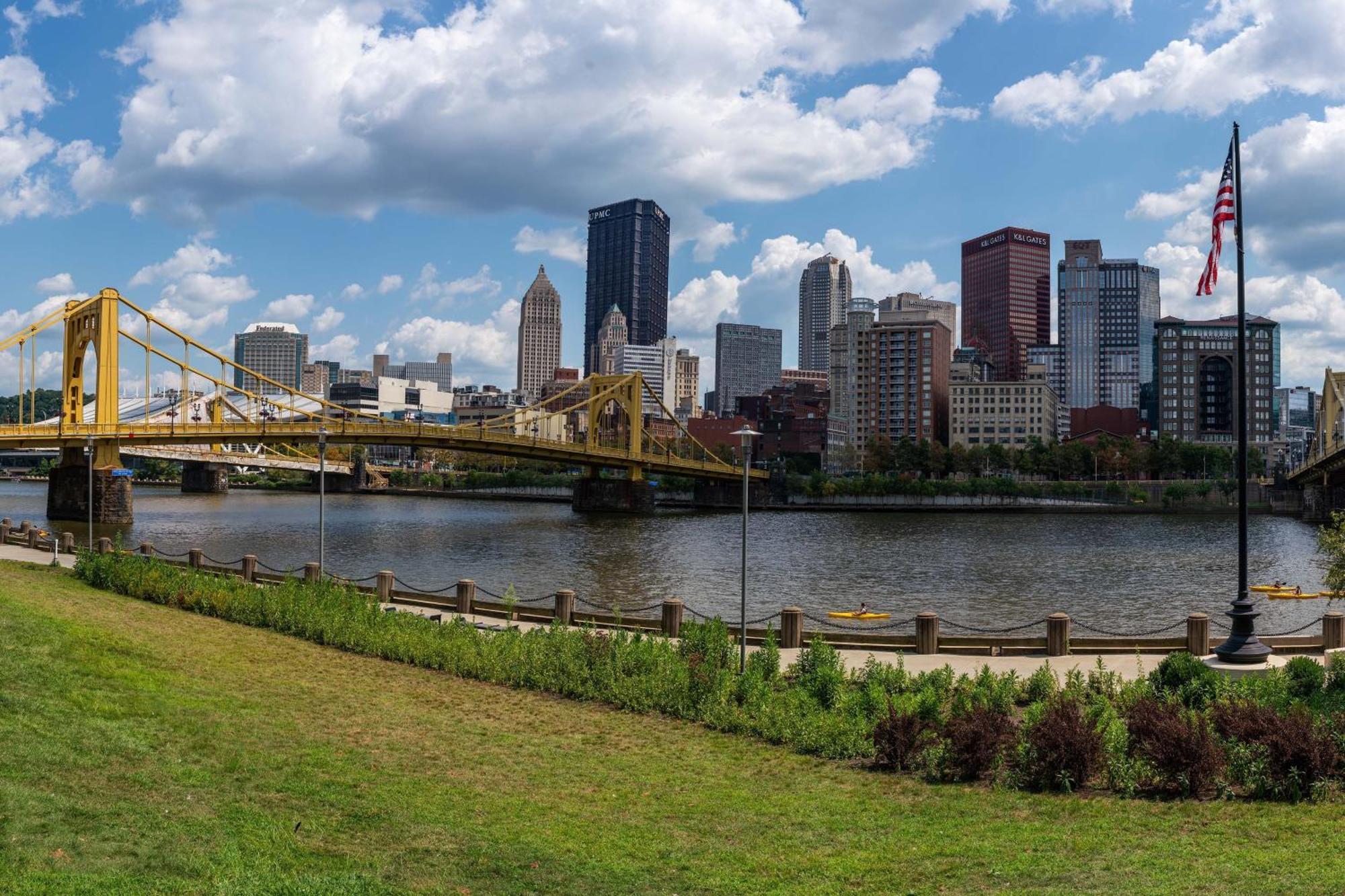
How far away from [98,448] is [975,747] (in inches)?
2729

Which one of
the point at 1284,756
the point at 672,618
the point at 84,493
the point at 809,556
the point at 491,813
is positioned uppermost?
the point at 84,493

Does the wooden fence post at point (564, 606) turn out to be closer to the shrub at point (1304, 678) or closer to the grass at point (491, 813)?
the grass at point (491, 813)

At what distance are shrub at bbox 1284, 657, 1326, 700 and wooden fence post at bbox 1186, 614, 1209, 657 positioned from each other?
14.1 ft

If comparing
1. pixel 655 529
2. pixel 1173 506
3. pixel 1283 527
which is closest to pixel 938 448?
pixel 1173 506

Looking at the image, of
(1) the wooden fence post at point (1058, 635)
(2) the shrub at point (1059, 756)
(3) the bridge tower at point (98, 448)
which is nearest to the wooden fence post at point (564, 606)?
(1) the wooden fence post at point (1058, 635)

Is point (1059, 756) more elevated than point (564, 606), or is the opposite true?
point (1059, 756)

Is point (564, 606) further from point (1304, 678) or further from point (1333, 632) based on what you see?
point (1333, 632)

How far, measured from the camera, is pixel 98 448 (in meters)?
69.2

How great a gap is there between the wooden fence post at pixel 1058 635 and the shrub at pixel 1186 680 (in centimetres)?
354

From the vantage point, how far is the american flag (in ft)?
69.6

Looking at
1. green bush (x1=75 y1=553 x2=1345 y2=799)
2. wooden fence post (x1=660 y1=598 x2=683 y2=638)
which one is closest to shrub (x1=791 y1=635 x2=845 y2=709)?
green bush (x1=75 y1=553 x2=1345 y2=799)

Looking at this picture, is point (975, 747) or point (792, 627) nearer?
point (975, 747)

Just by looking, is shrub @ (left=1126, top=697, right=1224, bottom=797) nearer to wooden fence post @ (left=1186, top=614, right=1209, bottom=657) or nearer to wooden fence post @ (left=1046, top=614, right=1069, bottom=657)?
wooden fence post @ (left=1046, top=614, right=1069, bottom=657)

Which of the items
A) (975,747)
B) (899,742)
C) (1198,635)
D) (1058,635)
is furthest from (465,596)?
(975,747)
